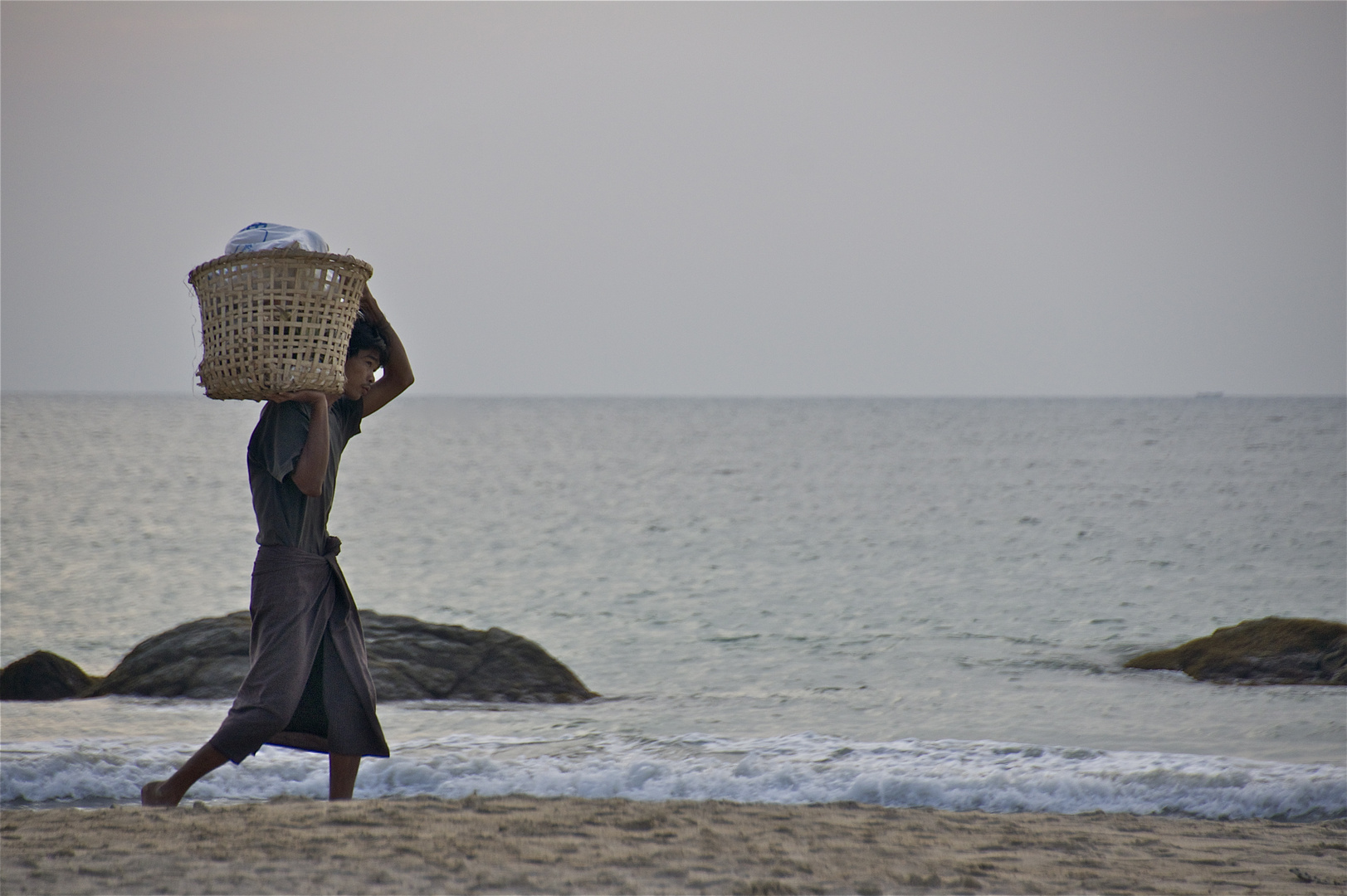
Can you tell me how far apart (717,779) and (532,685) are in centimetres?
267

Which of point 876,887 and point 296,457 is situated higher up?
point 296,457

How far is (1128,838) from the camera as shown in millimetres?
4699

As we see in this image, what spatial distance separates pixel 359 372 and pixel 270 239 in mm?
666

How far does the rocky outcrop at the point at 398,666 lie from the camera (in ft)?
26.9

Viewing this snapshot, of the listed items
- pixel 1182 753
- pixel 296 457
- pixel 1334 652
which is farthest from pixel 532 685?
pixel 1334 652

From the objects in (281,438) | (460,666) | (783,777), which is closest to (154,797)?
(281,438)

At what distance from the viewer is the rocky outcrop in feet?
26.9

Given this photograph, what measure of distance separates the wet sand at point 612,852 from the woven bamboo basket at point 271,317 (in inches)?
59.4

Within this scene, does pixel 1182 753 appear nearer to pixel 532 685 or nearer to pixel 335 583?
pixel 532 685

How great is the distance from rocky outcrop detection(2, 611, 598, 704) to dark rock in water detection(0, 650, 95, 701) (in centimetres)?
3

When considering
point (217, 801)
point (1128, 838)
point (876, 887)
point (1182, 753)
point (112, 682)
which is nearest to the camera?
point (876, 887)

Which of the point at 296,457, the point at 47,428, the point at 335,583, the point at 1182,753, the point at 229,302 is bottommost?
the point at 1182,753

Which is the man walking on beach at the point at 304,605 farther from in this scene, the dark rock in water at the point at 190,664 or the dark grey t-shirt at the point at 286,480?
the dark rock in water at the point at 190,664

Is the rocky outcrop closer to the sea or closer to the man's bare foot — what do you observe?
the sea
